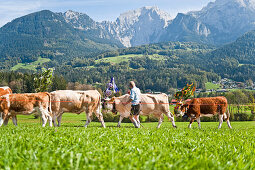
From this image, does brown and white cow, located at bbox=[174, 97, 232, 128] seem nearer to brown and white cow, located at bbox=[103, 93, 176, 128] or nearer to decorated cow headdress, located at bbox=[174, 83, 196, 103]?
brown and white cow, located at bbox=[103, 93, 176, 128]

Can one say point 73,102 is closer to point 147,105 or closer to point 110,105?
point 110,105

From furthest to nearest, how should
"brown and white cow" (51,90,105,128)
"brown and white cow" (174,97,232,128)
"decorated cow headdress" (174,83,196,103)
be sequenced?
"decorated cow headdress" (174,83,196,103)
"brown and white cow" (174,97,232,128)
"brown and white cow" (51,90,105,128)

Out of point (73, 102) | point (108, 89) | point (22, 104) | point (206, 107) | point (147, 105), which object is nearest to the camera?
point (22, 104)

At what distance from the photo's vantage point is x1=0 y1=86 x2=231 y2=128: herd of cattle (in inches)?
556

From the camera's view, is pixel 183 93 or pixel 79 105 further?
pixel 183 93

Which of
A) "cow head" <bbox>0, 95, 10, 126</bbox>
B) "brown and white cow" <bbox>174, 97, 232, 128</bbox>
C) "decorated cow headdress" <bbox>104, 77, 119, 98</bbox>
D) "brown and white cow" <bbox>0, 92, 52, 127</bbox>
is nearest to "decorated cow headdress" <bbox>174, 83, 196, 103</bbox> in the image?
"decorated cow headdress" <bbox>104, 77, 119, 98</bbox>

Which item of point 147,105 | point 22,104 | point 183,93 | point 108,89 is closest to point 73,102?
point 22,104

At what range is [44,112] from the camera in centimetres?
1450

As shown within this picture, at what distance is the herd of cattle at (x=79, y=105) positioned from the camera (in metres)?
14.1

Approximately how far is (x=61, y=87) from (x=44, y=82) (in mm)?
85785

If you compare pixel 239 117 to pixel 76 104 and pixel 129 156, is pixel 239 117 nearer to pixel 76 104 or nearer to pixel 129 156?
pixel 76 104

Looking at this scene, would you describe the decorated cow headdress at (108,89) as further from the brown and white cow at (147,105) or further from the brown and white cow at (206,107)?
the brown and white cow at (206,107)

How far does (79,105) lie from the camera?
16.6 metres

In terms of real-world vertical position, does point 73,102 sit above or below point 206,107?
above
